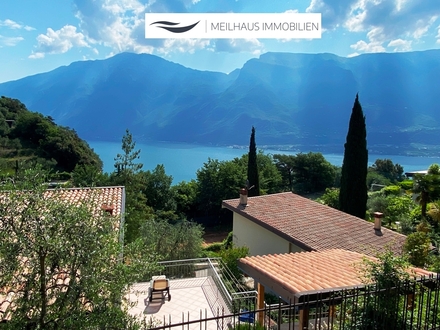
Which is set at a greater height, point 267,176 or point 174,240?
point 267,176

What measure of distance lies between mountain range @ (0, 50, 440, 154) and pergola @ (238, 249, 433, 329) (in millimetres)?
112514

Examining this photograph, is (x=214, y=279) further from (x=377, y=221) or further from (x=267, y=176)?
(x=267, y=176)

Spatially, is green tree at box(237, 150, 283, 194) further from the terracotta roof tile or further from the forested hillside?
the terracotta roof tile

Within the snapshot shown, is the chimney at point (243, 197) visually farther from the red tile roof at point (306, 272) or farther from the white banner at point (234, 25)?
the white banner at point (234, 25)

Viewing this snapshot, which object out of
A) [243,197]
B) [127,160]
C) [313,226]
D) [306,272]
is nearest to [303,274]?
[306,272]

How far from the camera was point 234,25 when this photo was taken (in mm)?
15867

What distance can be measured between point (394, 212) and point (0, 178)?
823 inches

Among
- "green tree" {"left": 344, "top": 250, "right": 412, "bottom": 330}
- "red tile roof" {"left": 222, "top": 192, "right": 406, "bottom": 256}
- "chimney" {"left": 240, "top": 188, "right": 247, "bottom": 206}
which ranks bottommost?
"red tile roof" {"left": 222, "top": 192, "right": 406, "bottom": 256}

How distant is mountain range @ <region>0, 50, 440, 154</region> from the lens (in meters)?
133

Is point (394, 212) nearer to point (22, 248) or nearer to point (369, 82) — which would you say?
point (22, 248)

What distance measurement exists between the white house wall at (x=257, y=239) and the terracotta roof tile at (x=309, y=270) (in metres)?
3.52

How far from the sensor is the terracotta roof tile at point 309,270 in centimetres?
538

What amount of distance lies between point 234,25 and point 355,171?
11.4 m

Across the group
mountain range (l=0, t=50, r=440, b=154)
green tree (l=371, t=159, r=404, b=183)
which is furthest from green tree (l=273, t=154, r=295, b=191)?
mountain range (l=0, t=50, r=440, b=154)
